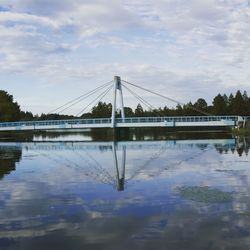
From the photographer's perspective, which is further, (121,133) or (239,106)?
(239,106)

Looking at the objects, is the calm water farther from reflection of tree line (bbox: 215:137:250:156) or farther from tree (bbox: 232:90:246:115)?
tree (bbox: 232:90:246:115)

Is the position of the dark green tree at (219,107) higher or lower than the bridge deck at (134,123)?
higher

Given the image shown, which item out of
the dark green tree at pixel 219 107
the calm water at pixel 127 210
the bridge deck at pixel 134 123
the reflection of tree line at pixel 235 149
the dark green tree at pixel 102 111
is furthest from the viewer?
the dark green tree at pixel 102 111

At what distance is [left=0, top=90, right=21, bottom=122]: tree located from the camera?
12820 cm

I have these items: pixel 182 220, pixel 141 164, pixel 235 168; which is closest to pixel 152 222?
pixel 182 220

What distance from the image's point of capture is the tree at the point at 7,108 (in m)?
128

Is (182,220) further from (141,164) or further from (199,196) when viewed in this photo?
(141,164)

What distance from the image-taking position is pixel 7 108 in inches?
5133

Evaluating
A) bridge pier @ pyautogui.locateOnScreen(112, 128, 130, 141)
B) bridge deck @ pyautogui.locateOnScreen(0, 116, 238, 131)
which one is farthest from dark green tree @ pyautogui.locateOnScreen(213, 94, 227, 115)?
bridge pier @ pyautogui.locateOnScreen(112, 128, 130, 141)

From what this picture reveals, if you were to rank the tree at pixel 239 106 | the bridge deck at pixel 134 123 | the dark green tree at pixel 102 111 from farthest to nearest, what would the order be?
the dark green tree at pixel 102 111
the tree at pixel 239 106
the bridge deck at pixel 134 123

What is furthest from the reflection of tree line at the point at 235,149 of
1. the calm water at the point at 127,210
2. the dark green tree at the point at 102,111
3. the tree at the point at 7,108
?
the dark green tree at the point at 102,111

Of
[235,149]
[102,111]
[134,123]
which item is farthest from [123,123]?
[102,111]

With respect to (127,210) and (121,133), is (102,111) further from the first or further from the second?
(127,210)

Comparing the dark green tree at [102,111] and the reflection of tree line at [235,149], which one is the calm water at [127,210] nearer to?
the reflection of tree line at [235,149]
